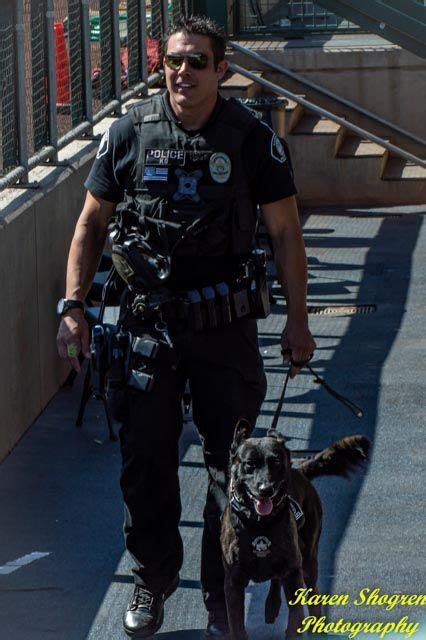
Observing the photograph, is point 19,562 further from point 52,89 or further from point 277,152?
point 52,89

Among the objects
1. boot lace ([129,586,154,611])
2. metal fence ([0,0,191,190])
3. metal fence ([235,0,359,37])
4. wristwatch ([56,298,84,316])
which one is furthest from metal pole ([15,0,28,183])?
metal fence ([235,0,359,37])

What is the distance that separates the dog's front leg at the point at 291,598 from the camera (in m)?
4.29

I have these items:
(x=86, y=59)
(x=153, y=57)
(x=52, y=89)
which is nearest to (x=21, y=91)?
(x=52, y=89)

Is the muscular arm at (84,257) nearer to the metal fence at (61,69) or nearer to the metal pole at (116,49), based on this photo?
the metal fence at (61,69)

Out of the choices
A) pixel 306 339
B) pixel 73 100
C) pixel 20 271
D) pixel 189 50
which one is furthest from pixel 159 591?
pixel 73 100

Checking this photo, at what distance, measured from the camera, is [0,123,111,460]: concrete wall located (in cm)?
669

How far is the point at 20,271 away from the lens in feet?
22.9

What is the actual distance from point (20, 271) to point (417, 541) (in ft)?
8.91

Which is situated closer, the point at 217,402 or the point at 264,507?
the point at 264,507

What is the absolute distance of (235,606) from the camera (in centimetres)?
433

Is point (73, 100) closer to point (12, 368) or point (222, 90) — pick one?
point (12, 368)

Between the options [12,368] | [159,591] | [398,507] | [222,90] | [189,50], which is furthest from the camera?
[222,90]

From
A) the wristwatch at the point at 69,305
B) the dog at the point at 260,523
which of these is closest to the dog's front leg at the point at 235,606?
the dog at the point at 260,523

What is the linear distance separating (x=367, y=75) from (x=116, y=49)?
499 centimetres
